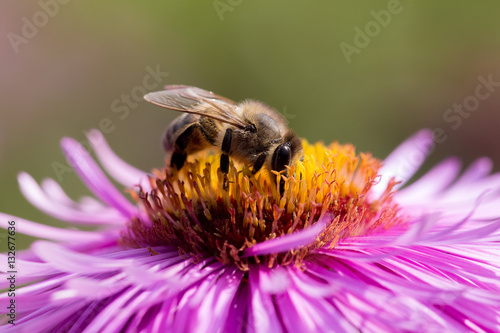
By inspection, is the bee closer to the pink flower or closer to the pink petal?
the pink flower

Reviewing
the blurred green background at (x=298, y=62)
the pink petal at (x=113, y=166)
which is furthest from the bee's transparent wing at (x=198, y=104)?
the blurred green background at (x=298, y=62)

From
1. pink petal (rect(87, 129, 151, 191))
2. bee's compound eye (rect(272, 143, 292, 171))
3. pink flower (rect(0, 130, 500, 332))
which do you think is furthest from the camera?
pink petal (rect(87, 129, 151, 191))

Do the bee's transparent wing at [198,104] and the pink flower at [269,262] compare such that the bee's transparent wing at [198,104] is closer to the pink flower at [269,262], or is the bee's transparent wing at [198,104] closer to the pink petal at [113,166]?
the pink flower at [269,262]

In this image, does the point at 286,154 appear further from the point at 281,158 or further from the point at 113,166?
the point at 113,166

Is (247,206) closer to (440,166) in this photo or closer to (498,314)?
(498,314)

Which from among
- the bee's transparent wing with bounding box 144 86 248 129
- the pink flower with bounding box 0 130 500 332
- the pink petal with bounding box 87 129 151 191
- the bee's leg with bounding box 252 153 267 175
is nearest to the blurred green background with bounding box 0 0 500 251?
the pink petal with bounding box 87 129 151 191

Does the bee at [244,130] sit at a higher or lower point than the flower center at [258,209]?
higher
